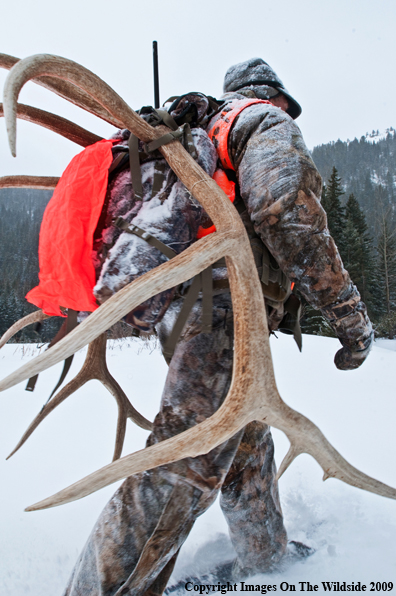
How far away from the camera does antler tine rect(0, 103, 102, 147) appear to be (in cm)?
123

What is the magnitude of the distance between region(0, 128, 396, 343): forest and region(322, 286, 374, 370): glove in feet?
3.80

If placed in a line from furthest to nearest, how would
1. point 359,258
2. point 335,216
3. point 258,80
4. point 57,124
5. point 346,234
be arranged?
1. point 359,258
2. point 346,234
3. point 335,216
4. point 258,80
5. point 57,124

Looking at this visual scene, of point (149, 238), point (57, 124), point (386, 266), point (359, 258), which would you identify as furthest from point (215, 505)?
point (386, 266)

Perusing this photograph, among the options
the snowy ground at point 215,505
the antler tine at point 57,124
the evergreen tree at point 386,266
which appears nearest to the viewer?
the antler tine at point 57,124

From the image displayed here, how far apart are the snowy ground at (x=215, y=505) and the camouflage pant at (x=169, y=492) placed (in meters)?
0.65

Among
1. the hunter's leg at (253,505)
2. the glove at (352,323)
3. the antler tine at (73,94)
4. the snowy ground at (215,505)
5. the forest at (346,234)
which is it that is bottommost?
the forest at (346,234)

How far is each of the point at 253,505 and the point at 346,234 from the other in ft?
66.1

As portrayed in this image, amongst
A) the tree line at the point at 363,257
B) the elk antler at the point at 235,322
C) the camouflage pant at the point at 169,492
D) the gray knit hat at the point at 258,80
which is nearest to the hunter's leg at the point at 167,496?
the camouflage pant at the point at 169,492

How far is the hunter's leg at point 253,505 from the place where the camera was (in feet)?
5.49

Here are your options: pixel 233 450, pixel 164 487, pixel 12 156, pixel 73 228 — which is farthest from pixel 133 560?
pixel 12 156

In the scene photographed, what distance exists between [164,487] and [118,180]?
0.96m

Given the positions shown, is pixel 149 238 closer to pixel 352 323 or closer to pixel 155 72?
pixel 352 323

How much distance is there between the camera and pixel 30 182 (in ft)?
4.53

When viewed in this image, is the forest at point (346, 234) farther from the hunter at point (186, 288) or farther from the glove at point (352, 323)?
the glove at point (352, 323)
